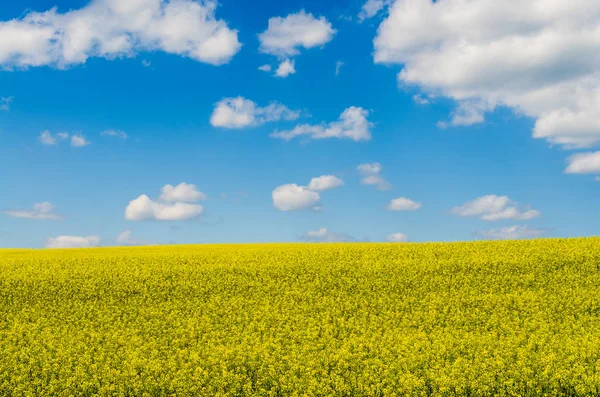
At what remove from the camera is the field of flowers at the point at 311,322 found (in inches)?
653

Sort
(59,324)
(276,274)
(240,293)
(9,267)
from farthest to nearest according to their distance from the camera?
(9,267)
(276,274)
(240,293)
(59,324)

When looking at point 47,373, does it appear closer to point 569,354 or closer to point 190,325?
point 190,325

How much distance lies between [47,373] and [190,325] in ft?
20.8

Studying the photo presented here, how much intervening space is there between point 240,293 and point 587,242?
24.6 meters

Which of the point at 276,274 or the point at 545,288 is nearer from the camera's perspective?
the point at 545,288

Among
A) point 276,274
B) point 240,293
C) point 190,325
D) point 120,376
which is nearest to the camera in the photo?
point 120,376

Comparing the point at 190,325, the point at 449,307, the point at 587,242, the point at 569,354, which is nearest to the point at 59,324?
the point at 190,325

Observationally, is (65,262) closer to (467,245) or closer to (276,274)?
(276,274)

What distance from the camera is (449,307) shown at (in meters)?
25.3

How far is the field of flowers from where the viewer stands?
1658 cm

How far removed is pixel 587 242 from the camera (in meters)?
37.2

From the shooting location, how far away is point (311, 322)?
907 inches

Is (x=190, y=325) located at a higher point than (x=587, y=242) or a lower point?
lower

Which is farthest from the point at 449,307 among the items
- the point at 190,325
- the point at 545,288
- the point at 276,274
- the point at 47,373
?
the point at 47,373
